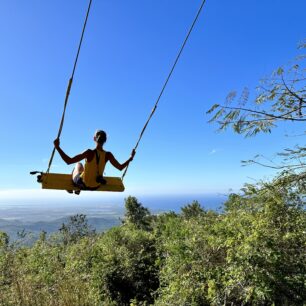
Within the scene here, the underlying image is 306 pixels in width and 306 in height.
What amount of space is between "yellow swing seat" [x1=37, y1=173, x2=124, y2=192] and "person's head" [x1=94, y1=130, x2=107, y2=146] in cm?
87

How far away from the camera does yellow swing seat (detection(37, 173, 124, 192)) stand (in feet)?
20.5

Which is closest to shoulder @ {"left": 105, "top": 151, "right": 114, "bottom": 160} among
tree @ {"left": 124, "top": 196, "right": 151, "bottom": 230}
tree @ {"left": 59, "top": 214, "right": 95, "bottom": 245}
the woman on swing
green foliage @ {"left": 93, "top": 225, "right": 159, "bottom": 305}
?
the woman on swing

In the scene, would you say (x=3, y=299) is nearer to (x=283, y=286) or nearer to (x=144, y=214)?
(x=283, y=286)

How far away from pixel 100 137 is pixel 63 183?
1.08m

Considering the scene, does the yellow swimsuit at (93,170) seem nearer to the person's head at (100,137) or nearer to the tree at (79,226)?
the person's head at (100,137)

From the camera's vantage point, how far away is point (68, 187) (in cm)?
652

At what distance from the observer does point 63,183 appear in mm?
6516

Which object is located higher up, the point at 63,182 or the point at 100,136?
the point at 100,136

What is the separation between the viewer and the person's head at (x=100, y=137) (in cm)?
634

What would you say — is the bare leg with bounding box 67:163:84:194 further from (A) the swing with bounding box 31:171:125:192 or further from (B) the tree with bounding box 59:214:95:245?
(B) the tree with bounding box 59:214:95:245

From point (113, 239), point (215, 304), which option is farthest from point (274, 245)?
point (113, 239)

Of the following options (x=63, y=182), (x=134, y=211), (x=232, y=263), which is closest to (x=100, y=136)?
(x=63, y=182)

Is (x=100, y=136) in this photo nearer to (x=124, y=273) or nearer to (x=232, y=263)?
(x=232, y=263)

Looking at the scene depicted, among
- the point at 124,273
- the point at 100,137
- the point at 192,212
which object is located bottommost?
the point at 124,273
